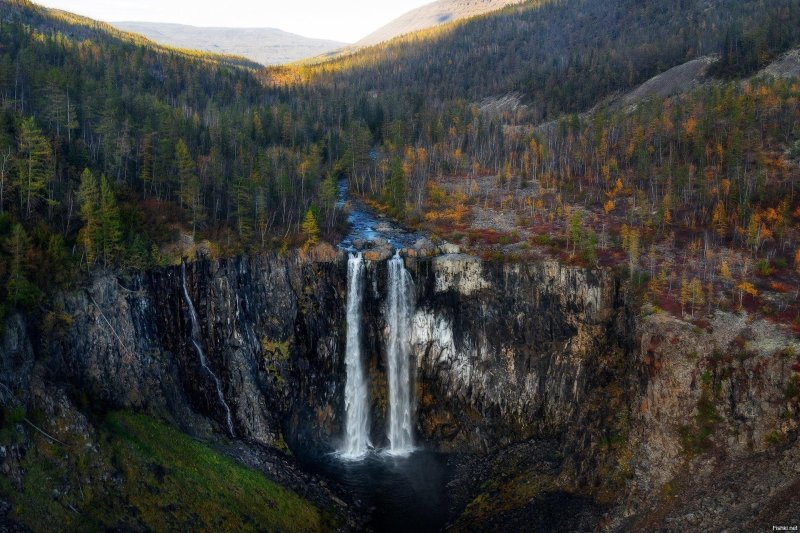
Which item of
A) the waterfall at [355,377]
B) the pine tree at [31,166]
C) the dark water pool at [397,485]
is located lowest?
the dark water pool at [397,485]

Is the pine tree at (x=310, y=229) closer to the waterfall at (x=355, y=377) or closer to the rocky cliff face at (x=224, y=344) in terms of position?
the rocky cliff face at (x=224, y=344)

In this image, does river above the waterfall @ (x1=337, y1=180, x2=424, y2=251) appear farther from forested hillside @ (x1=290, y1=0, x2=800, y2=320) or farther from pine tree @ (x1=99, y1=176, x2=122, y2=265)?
pine tree @ (x1=99, y1=176, x2=122, y2=265)

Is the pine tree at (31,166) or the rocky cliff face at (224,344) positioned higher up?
the pine tree at (31,166)

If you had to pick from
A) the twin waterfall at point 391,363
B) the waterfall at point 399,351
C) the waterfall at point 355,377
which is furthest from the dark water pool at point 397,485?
the waterfall at point 399,351

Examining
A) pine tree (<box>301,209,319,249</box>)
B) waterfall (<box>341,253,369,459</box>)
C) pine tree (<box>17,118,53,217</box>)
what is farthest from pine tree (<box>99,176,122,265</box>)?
waterfall (<box>341,253,369,459</box>)

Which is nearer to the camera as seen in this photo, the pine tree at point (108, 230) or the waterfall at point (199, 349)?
the pine tree at point (108, 230)

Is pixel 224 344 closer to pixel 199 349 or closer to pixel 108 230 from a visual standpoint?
pixel 199 349
